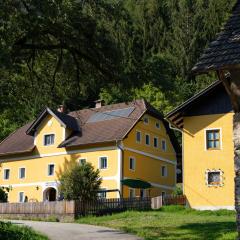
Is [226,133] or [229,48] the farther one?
[226,133]

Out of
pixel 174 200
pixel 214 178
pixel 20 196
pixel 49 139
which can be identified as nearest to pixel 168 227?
pixel 214 178

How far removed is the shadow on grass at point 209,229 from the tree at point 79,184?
39.7ft

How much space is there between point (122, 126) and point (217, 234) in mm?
28401

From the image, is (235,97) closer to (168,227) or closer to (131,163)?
(168,227)

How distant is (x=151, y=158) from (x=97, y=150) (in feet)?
19.5

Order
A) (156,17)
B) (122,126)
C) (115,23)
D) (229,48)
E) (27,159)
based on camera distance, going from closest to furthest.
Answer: (229,48) → (115,23) → (122,126) → (27,159) → (156,17)

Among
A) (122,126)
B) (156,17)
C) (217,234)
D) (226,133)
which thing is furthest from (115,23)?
(156,17)

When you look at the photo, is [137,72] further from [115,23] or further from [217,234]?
[217,234]

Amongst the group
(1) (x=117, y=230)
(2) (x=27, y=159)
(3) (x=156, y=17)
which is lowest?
(1) (x=117, y=230)

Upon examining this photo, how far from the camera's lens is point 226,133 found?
31031 millimetres

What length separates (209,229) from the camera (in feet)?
61.4

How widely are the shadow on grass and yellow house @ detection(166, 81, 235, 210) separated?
10055 millimetres

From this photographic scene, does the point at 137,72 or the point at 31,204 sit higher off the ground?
the point at 137,72

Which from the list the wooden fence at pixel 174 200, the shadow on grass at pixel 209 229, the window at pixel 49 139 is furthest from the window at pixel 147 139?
the shadow on grass at pixel 209 229
